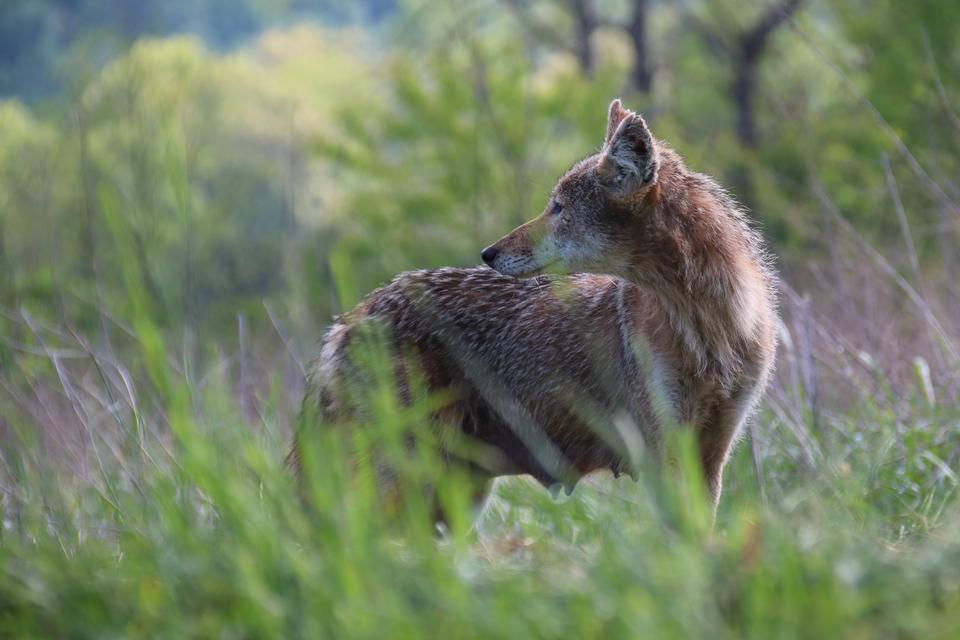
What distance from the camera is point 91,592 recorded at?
293 cm

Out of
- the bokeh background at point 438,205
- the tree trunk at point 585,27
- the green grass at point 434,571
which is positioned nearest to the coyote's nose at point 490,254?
the bokeh background at point 438,205

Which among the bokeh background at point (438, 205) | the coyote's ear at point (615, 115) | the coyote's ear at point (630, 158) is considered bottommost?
the bokeh background at point (438, 205)

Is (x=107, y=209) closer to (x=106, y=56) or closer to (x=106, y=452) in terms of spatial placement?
(x=106, y=452)

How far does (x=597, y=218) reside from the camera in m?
5.16

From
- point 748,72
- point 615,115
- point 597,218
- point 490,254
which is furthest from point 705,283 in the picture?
point 748,72

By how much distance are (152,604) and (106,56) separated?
627 centimetres

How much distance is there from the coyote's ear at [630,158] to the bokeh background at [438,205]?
1.29m

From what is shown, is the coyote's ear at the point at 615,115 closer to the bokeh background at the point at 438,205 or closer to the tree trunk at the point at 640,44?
the bokeh background at the point at 438,205

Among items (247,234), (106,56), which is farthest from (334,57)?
(106,56)

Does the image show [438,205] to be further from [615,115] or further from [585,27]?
[615,115]

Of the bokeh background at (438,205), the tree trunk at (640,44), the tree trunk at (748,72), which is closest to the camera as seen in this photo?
the bokeh background at (438,205)

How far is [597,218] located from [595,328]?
0.55 meters

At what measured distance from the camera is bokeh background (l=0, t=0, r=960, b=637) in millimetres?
4223

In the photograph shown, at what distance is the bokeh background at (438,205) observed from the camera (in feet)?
13.9
